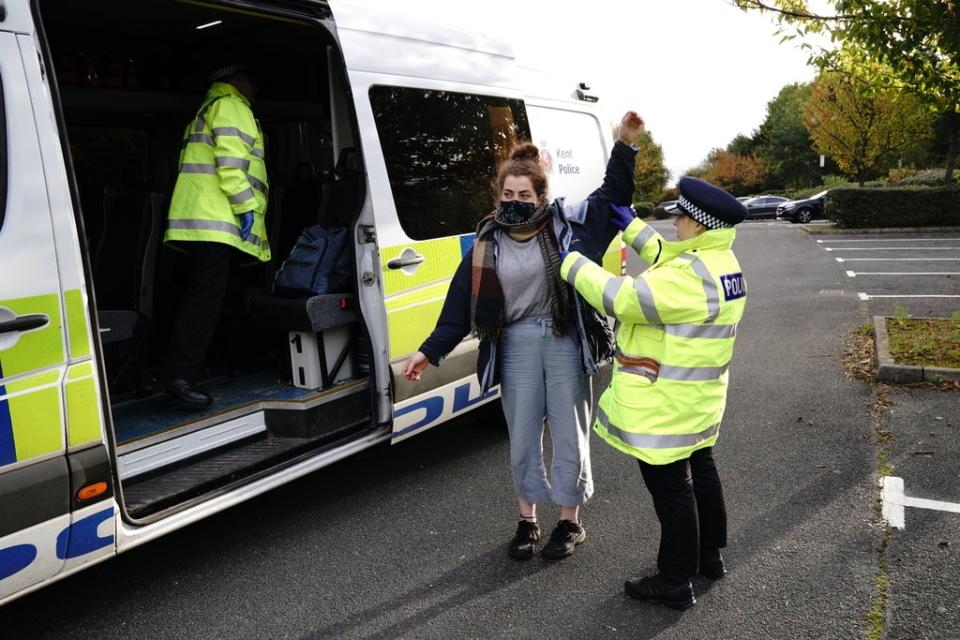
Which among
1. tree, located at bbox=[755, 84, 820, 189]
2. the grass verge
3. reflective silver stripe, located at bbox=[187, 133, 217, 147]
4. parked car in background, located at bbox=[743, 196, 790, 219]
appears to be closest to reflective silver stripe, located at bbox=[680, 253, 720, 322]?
reflective silver stripe, located at bbox=[187, 133, 217, 147]

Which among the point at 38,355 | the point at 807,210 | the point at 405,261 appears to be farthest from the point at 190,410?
the point at 807,210

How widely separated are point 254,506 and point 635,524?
194 cm

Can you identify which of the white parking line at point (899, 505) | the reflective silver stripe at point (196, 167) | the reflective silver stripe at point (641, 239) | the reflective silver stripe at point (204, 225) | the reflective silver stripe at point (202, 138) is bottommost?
the white parking line at point (899, 505)

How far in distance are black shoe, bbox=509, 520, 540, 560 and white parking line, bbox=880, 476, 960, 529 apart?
1.65 meters

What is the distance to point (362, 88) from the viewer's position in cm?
363

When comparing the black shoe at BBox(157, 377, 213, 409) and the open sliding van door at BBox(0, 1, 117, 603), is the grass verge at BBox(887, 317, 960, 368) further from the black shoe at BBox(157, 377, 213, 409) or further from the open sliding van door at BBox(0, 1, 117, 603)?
the open sliding van door at BBox(0, 1, 117, 603)

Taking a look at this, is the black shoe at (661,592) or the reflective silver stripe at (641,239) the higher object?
the reflective silver stripe at (641,239)

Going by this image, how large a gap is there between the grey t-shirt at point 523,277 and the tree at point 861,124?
1110 inches

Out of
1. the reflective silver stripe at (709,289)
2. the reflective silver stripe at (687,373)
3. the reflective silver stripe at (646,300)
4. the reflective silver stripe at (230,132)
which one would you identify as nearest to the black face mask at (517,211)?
the reflective silver stripe at (646,300)

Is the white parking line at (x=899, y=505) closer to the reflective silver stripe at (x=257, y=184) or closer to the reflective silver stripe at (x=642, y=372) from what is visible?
the reflective silver stripe at (x=642, y=372)

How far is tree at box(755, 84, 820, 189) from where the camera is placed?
52.4 m

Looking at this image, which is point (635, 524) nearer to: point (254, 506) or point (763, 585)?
point (763, 585)

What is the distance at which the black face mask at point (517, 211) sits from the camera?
3059mm

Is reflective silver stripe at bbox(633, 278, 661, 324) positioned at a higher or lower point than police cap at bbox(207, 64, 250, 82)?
lower
